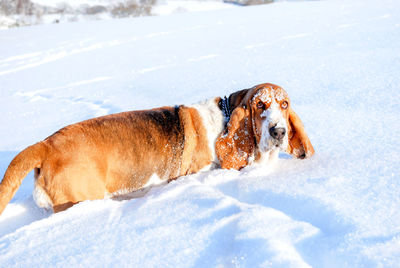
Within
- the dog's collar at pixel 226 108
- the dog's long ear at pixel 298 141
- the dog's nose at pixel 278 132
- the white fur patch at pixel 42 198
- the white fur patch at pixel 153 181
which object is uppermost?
the dog's collar at pixel 226 108

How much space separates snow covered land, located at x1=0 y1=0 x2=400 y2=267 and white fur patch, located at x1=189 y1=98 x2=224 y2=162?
356mm

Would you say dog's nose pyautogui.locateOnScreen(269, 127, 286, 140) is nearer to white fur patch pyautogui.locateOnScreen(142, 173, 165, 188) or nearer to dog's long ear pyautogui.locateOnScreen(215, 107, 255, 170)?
dog's long ear pyautogui.locateOnScreen(215, 107, 255, 170)

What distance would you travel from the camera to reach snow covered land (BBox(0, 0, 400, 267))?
67.8 inches

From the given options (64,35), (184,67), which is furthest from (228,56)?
(64,35)

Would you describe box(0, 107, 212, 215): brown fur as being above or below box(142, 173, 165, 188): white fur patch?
above

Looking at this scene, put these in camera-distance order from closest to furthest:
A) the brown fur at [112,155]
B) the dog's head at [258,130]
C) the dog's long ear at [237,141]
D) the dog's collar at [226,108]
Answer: the brown fur at [112,155]
the dog's head at [258,130]
the dog's long ear at [237,141]
the dog's collar at [226,108]

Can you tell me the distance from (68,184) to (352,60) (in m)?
4.62

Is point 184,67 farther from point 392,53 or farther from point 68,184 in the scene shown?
point 68,184

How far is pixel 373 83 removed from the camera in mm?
4348

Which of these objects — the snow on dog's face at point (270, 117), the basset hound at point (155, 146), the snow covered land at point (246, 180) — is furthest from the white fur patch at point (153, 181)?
the snow on dog's face at point (270, 117)

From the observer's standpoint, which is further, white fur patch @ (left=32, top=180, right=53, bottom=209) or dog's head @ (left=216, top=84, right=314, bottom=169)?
dog's head @ (left=216, top=84, right=314, bottom=169)

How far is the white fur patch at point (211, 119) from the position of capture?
10.1 ft

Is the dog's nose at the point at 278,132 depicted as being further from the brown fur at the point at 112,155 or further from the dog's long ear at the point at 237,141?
the brown fur at the point at 112,155

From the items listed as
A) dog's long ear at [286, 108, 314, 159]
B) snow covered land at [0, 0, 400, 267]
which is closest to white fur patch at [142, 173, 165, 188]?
snow covered land at [0, 0, 400, 267]
